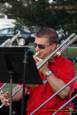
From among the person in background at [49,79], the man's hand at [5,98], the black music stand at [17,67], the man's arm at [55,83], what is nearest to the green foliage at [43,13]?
the man's hand at [5,98]

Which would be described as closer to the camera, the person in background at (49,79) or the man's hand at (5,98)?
the person in background at (49,79)

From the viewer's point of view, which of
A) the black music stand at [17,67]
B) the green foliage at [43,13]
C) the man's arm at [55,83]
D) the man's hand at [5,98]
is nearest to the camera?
the black music stand at [17,67]

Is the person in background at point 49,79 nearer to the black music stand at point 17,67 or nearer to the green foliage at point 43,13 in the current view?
the black music stand at point 17,67

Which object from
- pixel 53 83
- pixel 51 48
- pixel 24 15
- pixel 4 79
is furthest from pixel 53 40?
pixel 24 15

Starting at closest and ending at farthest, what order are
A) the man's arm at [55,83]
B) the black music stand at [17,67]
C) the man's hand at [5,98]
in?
the black music stand at [17,67]
the man's arm at [55,83]
the man's hand at [5,98]

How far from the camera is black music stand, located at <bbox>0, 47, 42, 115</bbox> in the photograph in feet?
13.9

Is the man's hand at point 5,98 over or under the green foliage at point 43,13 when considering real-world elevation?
over

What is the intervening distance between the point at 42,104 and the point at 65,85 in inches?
12.5

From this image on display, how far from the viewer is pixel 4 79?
4395 millimetres

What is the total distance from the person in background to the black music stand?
16.7 inches

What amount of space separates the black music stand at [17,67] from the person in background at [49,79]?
0.42 meters

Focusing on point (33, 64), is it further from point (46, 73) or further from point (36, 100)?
point (36, 100)

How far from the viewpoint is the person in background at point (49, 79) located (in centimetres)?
478

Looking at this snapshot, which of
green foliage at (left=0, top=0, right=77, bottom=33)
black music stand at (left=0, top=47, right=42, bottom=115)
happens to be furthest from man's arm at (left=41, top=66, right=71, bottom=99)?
green foliage at (left=0, top=0, right=77, bottom=33)
